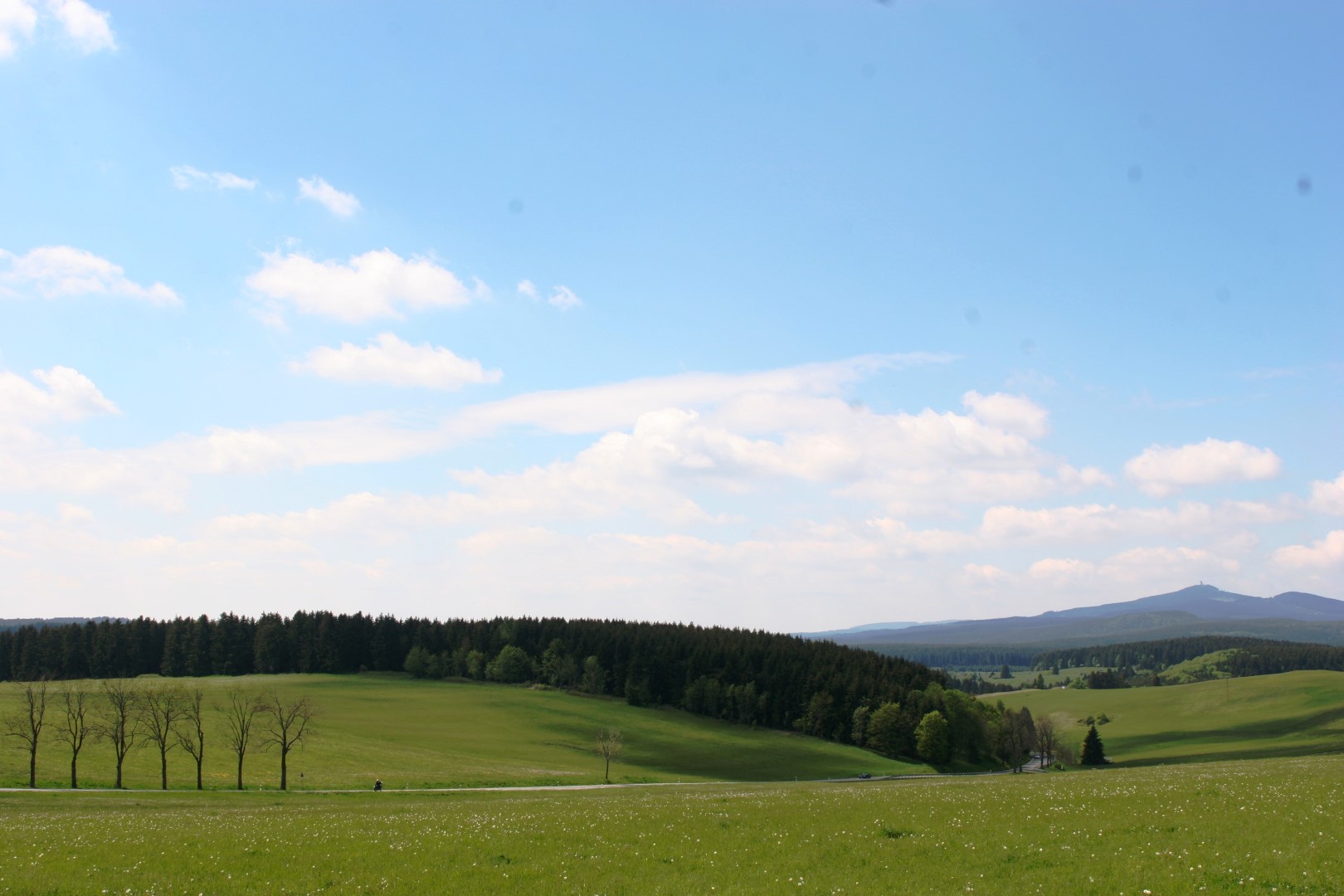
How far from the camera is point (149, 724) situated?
7281 centimetres

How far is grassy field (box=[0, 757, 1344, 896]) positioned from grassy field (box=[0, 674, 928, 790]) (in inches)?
1879

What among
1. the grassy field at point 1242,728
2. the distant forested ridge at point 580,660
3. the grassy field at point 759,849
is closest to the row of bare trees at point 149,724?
the grassy field at point 759,849

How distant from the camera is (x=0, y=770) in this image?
63.9m

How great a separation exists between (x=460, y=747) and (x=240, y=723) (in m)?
24.7

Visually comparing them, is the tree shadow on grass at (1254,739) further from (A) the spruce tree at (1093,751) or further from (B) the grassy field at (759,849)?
(B) the grassy field at (759,849)

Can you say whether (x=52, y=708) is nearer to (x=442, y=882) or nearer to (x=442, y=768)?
(x=442, y=768)

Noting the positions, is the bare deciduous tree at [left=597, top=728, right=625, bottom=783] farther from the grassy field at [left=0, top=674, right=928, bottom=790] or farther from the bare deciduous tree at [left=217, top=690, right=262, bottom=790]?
the bare deciduous tree at [left=217, top=690, right=262, bottom=790]

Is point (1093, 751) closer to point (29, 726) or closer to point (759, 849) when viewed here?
point (759, 849)

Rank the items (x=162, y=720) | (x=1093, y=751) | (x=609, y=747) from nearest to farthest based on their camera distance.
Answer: (x=162, y=720)
(x=609, y=747)
(x=1093, y=751)

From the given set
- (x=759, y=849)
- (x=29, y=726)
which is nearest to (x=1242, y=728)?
(x=759, y=849)

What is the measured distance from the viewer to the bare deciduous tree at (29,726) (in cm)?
6309

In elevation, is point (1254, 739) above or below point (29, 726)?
below

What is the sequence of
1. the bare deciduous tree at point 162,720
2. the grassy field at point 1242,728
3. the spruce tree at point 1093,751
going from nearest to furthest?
the bare deciduous tree at point 162,720 < the spruce tree at point 1093,751 < the grassy field at point 1242,728

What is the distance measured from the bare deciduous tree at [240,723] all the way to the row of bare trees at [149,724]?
0.15 metres
